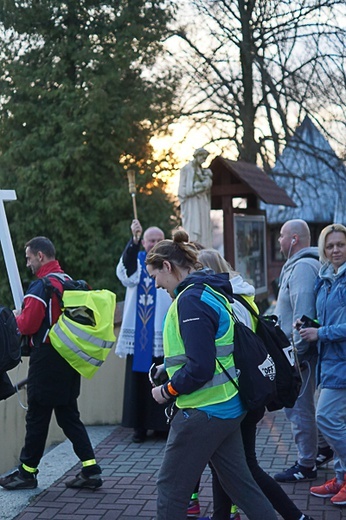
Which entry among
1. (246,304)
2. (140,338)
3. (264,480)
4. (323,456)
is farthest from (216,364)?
(140,338)

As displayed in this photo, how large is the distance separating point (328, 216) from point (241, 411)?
25600 mm

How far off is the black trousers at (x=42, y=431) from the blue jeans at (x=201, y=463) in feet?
6.43

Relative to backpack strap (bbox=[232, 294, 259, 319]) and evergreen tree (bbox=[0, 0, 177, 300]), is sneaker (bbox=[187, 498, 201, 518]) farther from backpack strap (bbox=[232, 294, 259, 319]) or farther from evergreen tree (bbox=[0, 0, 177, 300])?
evergreen tree (bbox=[0, 0, 177, 300])

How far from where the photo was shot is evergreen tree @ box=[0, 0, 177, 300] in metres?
23.7

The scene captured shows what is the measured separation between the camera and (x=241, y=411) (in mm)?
3963

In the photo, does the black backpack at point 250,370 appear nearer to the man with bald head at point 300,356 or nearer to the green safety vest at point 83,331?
the man with bald head at point 300,356

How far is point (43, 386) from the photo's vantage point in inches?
223

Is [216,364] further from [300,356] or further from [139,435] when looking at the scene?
[139,435]

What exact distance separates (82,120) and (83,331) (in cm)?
1829

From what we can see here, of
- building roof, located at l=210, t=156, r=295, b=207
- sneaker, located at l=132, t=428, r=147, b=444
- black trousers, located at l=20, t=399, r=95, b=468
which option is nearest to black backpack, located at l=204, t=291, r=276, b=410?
black trousers, located at l=20, t=399, r=95, b=468

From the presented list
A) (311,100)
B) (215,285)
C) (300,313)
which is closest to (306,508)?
(300,313)

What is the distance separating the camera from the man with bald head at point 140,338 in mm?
7410

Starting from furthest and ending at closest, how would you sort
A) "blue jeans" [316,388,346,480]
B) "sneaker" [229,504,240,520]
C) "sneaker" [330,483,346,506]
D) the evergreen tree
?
the evergreen tree < "sneaker" [330,483,346,506] < "blue jeans" [316,388,346,480] < "sneaker" [229,504,240,520]

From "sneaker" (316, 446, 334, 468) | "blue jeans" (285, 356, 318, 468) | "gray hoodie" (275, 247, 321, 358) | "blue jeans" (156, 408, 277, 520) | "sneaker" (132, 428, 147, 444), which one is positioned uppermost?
"gray hoodie" (275, 247, 321, 358)
